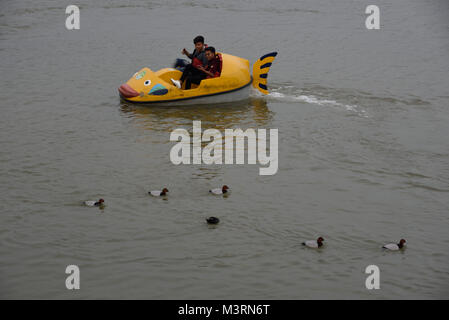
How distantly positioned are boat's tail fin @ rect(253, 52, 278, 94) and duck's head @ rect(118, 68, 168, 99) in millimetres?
2652

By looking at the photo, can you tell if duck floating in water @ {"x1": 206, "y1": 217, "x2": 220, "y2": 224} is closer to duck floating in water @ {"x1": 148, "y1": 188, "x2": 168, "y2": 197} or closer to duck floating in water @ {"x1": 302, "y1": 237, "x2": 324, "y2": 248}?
duck floating in water @ {"x1": 148, "y1": 188, "x2": 168, "y2": 197}

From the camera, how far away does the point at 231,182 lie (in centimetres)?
1045

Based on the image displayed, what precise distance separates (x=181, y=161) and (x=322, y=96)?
6.24m

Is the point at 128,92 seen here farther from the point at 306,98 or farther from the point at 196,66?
Answer: the point at 306,98

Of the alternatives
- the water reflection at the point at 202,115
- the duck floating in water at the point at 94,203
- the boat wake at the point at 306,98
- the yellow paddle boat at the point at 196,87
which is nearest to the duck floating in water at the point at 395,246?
the duck floating in water at the point at 94,203

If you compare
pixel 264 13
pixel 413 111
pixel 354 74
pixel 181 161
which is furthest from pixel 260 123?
pixel 264 13

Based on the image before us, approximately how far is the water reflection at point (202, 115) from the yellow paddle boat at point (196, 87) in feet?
0.67

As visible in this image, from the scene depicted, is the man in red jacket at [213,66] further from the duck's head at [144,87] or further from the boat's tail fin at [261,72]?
the duck's head at [144,87]

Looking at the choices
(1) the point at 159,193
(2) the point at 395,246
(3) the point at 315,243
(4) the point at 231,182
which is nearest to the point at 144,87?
(4) the point at 231,182

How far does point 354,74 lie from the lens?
18.3 m

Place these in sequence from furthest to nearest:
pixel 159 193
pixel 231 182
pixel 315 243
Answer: pixel 231 182 → pixel 159 193 → pixel 315 243
